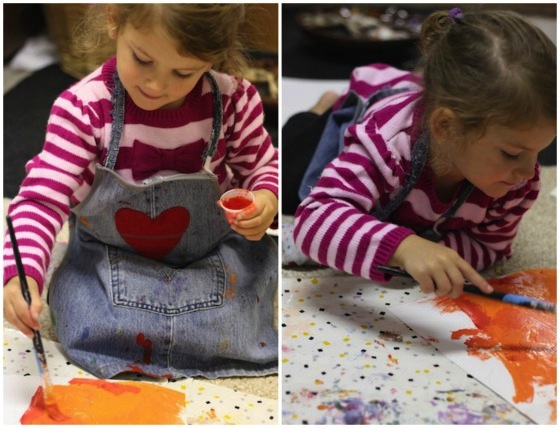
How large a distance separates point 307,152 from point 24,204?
19.3 inches

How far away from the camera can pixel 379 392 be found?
719mm

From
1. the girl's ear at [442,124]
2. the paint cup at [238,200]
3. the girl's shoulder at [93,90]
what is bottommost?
the paint cup at [238,200]

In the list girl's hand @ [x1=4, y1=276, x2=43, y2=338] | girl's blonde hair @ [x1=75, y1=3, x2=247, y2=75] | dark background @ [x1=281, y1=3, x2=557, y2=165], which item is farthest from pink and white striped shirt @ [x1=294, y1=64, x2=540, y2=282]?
dark background @ [x1=281, y1=3, x2=557, y2=165]

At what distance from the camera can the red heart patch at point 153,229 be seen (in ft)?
2.61

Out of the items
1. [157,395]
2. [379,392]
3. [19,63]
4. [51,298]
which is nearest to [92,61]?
[19,63]

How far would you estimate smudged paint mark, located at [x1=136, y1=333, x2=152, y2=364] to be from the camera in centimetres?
78

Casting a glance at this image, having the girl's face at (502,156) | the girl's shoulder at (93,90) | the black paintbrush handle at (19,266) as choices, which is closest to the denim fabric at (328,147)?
the girl's face at (502,156)

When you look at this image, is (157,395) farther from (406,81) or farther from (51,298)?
(406,81)

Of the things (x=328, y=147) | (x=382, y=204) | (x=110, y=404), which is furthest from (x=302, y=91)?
(x=110, y=404)

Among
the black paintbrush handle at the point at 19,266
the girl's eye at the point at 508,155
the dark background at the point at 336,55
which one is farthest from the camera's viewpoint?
the dark background at the point at 336,55

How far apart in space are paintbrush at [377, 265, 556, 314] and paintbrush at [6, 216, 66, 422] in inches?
14.3

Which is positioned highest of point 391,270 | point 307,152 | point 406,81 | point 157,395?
point 406,81

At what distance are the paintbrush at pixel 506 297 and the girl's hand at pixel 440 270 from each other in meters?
0.01

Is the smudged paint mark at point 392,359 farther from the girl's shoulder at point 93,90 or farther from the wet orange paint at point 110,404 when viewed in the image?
the girl's shoulder at point 93,90
